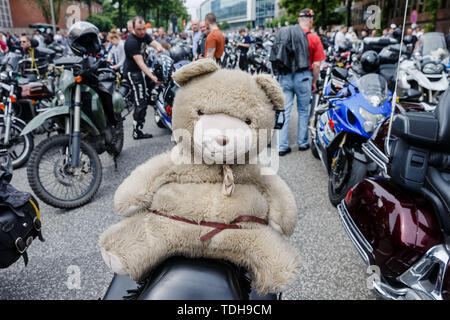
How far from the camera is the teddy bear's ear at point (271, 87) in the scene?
1.29 metres

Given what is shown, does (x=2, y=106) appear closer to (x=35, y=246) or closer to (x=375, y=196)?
(x=35, y=246)

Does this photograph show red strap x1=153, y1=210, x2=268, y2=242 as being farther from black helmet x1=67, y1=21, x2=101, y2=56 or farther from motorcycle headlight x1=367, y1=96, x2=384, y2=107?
motorcycle headlight x1=367, y1=96, x2=384, y2=107

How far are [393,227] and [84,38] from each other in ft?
6.29

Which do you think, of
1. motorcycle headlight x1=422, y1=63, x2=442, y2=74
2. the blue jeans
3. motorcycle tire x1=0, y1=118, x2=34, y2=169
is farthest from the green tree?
motorcycle tire x1=0, y1=118, x2=34, y2=169

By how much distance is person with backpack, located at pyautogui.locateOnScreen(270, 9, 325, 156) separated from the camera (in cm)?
459

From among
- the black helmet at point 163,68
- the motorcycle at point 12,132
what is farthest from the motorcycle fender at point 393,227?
the motorcycle at point 12,132

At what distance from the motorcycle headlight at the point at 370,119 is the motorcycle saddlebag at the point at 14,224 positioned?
8.50 ft

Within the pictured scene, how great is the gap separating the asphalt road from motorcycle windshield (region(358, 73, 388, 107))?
3.56 ft

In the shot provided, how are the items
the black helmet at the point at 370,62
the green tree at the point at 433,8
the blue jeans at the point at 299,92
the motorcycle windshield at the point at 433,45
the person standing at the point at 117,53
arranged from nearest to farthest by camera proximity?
the black helmet at the point at 370,62 < the blue jeans at the point at 299,92 < the person standing at the point at 117,53 < the motorcycle windshield at the point at 433,45 < the green tree at the point at 433,8

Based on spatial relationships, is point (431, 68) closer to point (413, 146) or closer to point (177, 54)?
point (177, 54)

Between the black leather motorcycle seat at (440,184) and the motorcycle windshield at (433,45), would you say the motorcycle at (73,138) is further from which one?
the motorcycle windshield at (433,45)

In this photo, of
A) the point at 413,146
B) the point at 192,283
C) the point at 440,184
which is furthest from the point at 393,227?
the point at 192,283

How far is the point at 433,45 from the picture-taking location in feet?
Result: 23.1

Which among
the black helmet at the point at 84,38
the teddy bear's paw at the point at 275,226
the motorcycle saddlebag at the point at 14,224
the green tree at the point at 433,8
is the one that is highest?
the green tree at the point at 433,8
